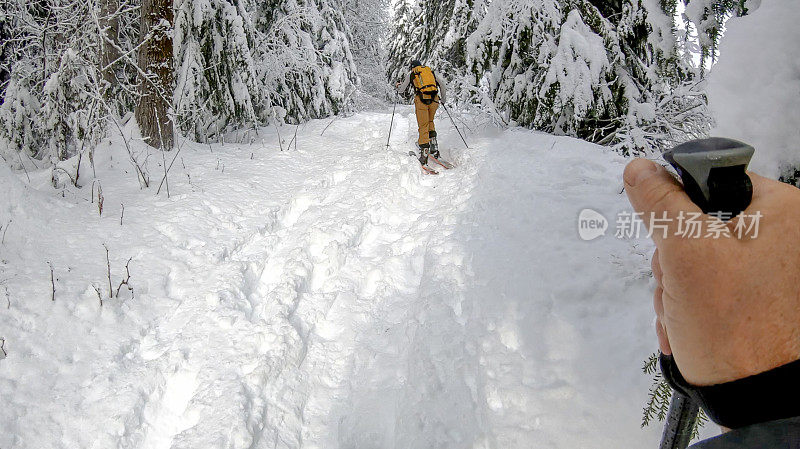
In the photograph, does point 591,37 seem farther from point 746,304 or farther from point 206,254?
point 746,304

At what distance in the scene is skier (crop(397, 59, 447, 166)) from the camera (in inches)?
299

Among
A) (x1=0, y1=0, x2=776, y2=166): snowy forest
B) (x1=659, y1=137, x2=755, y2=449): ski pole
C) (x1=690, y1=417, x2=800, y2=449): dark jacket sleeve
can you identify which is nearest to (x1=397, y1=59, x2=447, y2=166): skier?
(x1=0, y1=0, x2=776, y2=166): snowy forest

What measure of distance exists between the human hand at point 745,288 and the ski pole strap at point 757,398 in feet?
0.06

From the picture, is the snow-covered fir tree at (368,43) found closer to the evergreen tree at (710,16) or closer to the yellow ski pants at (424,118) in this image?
the yellow ski pants at (424,118)

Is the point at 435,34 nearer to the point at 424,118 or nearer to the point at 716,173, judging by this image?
the point at 424,118

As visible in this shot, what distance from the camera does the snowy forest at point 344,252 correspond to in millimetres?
2217

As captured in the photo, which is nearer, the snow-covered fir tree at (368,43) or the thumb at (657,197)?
the thumb at (657,197)

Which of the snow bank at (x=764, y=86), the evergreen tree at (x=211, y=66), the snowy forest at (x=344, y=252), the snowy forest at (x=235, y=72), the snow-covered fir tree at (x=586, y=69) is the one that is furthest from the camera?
the evergreen tree at (x=211, y=66)

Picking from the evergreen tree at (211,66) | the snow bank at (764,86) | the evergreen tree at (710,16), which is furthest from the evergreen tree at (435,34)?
the snow bank at (764,86)

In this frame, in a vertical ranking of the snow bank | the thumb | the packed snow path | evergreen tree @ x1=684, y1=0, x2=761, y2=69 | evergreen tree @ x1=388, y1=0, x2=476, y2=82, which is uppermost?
evergreen tree @ x1=388, y1=0, x2=476, y2=82

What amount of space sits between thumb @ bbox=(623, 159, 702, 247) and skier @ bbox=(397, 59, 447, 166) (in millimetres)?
6580

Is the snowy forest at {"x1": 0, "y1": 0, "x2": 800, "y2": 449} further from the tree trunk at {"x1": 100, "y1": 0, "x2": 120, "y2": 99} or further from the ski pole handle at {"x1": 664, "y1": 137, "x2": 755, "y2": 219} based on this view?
the ski pole handle at {"x1": 664, "y1": 137, "x2": 755, "y2": 219}

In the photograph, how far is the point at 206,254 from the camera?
153 inches

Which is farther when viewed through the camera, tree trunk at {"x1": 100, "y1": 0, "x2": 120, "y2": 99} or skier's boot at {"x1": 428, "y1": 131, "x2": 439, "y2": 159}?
skier's boot at {"x1": 428, "y1": 131, "x2": 439, "y2": 159}
